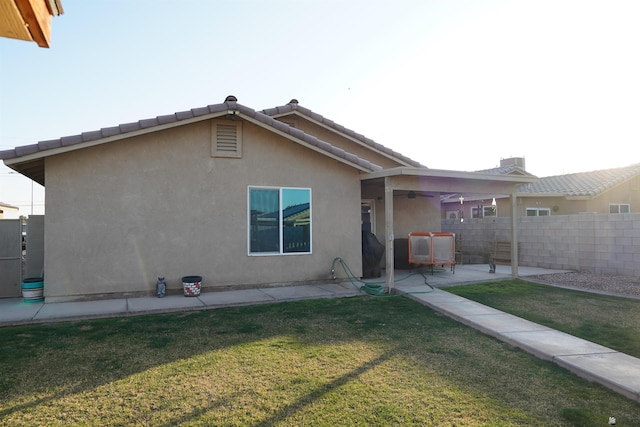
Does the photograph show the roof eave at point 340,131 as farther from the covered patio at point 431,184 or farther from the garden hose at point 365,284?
the garden hose at point 365,284

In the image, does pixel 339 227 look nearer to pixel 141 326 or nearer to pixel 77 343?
pixel 141 326

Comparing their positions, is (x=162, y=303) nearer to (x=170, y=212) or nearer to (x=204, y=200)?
(x=170, y=212)

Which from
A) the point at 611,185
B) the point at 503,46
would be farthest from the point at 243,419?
the point at 611,185

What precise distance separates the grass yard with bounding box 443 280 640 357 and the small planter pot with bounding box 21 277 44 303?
8559 mm

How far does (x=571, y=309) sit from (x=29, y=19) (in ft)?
28.1

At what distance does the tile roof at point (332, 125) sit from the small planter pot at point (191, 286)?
5.51 m

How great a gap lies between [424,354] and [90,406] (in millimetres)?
3653

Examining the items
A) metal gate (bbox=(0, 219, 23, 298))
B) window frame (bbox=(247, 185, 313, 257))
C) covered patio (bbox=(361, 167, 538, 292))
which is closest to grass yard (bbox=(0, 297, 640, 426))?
window frame (bbox=(247, 185, 313, 257))

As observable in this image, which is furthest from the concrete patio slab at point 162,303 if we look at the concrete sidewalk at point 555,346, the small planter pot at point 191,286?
the concrete sidewalk at point 555,346

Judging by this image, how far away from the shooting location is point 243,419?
3.31 metres

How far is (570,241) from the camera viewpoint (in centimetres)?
1215

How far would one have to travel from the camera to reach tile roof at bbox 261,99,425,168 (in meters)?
11.8

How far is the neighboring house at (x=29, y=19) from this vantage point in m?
1.45

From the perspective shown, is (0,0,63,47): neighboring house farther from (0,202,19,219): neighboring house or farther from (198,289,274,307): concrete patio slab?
(0,202,19,219): neighboring house
